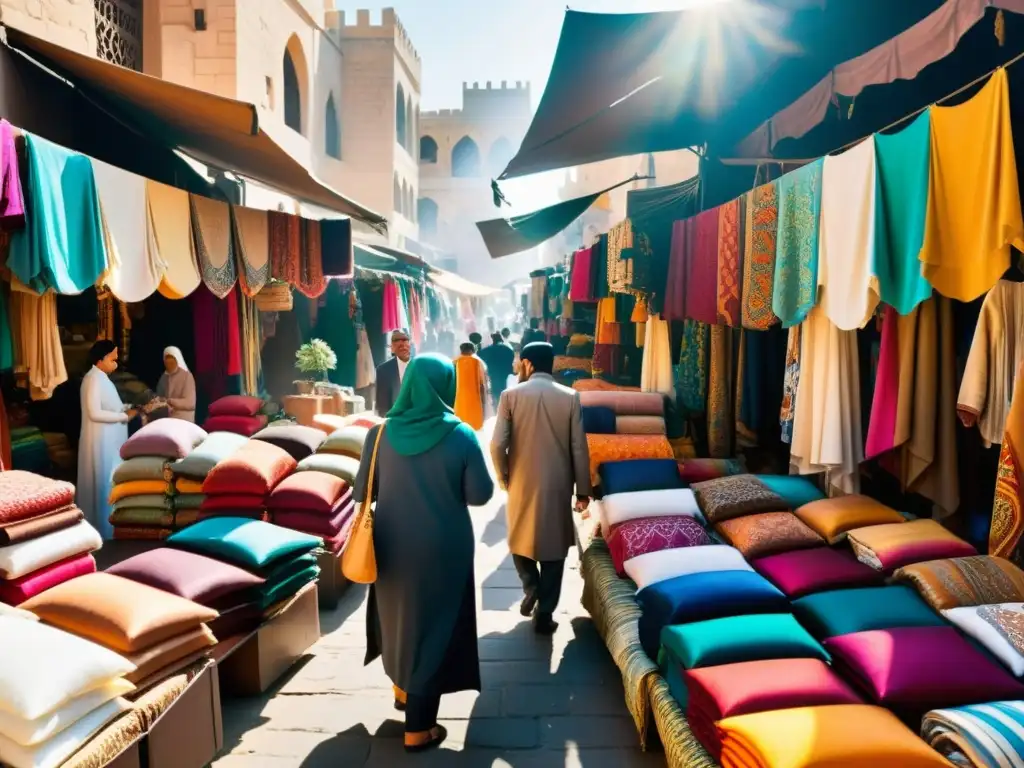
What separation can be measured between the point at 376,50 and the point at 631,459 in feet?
69.1

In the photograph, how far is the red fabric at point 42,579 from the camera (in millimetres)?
2613

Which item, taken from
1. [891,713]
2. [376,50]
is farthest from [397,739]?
[376,50]

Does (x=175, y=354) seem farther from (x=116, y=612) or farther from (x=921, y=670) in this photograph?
(x=921, y=670)

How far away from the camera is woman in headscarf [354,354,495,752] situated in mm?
2855

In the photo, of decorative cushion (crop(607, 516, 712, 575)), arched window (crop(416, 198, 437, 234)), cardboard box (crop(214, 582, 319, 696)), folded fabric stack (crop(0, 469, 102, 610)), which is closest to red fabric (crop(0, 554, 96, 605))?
folded fabric stack (crop(0, 469, 102, 610))

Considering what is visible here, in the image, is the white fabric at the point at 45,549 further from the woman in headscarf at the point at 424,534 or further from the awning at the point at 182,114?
the awning at the point at 182,114

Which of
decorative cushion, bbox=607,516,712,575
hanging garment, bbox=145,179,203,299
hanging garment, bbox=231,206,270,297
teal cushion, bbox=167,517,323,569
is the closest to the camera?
teal cushion, bbox=167,517,323,569

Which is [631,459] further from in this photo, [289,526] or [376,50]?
[376,50]

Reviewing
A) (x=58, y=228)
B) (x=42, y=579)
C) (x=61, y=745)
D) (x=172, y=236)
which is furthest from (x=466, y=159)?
(x=61, y=745)

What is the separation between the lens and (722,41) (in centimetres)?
453

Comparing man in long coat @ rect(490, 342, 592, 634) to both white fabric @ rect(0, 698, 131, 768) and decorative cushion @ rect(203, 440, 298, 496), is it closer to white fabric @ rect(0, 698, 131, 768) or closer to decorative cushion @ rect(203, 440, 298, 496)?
decorative cushion @ rect(203, 440, 298, 496)

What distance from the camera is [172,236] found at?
478cm

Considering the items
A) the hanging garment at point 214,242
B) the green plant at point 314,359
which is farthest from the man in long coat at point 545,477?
the green plant at point 314,359

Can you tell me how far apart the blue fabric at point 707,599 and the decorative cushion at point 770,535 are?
15.3 inches
